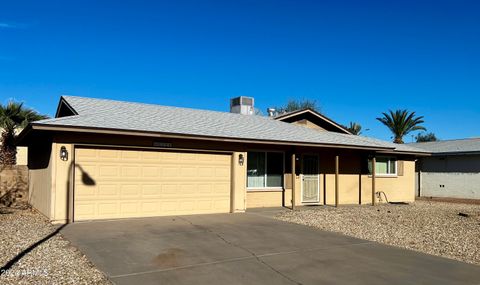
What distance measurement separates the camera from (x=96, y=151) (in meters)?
11.8

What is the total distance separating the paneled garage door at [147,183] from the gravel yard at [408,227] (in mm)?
2580

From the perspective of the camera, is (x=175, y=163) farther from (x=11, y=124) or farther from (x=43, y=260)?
(x=11, y=124)

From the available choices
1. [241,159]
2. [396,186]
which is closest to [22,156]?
[241,159]

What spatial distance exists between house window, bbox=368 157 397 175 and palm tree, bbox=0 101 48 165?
18.0 meters

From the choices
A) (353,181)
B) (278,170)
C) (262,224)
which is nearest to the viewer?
(262,224)

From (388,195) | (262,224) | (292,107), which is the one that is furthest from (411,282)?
(292,107)

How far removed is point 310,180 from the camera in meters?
17.5

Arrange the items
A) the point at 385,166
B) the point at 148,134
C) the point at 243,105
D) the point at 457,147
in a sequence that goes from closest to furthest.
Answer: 1. the point at 148,134
2. the point at 385,166
3. the point at 243,105
4. the point at 457,147

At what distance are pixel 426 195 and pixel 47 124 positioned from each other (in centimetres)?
2494

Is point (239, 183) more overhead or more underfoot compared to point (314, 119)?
more underfoot

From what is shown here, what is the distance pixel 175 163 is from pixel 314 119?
9.72 metres

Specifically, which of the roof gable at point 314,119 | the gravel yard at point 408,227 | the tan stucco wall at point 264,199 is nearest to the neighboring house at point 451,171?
the roof gable at point 314,119

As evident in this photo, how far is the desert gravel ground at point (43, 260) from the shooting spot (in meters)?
6.00

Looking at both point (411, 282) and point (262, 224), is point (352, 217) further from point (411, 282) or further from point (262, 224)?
point (411, 282)
